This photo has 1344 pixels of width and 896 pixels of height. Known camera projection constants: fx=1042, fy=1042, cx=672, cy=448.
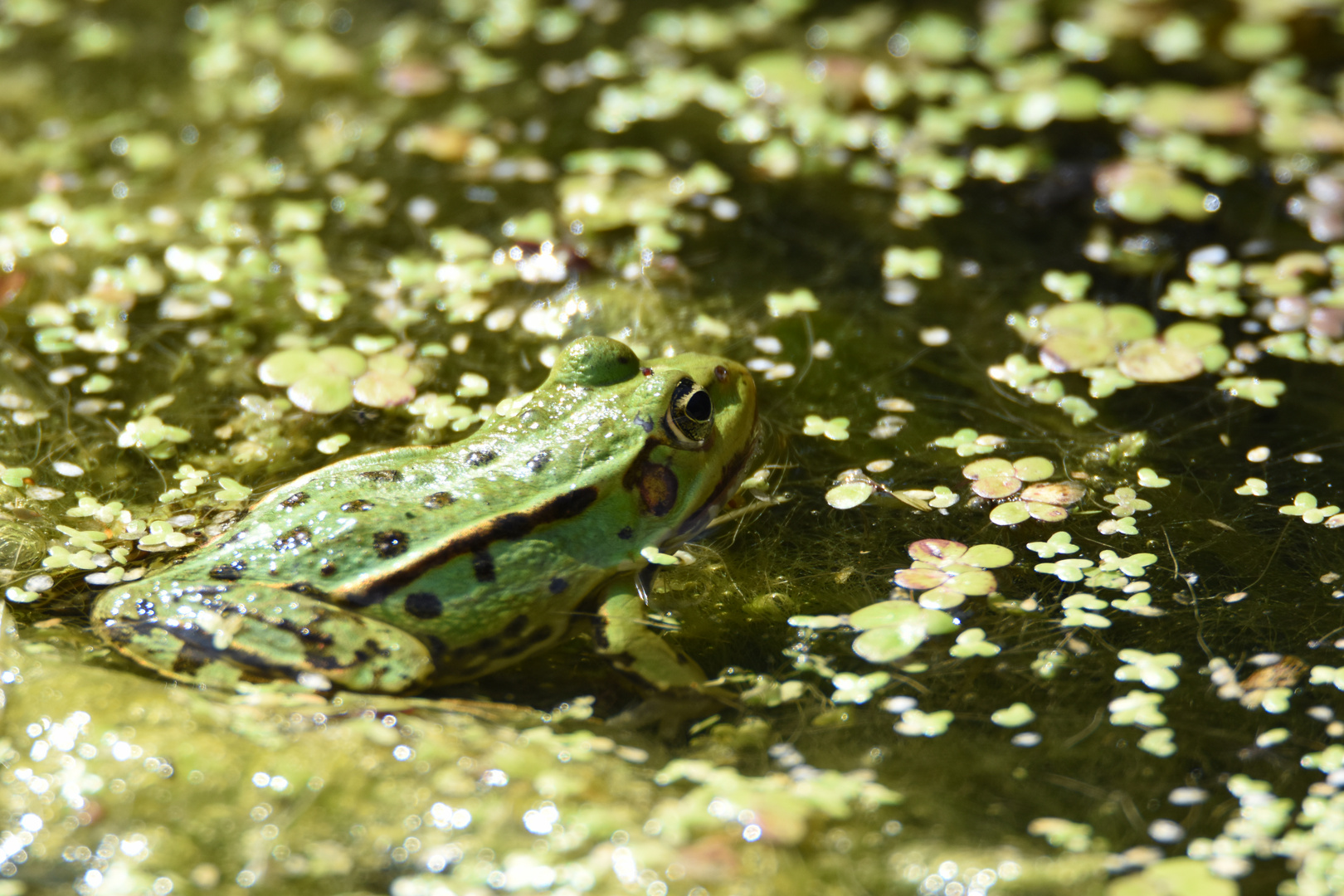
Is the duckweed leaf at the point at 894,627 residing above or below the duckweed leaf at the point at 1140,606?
above

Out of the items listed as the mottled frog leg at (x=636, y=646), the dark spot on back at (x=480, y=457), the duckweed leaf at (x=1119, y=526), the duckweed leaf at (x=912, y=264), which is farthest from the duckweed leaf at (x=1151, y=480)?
the dark spot on back at (x=480, y=457)

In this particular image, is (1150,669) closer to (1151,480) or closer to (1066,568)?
(1066,568)

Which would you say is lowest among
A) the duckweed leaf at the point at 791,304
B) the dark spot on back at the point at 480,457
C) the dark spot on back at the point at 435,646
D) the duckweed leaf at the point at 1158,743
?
the duckweed leaf at the point at 1158,743

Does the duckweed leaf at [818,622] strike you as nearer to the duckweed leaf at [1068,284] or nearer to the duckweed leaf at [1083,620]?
the duckweed leaf at [1083,620]

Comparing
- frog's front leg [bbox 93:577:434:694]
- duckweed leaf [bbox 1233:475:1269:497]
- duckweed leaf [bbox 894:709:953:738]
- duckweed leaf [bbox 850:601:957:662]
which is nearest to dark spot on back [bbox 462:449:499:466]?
frog's front leg [bbox 93:577:434:694]

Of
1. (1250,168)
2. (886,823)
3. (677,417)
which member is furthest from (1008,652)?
(1250,168)

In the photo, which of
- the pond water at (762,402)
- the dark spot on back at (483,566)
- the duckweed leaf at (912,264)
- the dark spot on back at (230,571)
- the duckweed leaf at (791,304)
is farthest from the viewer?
the duckweed leaf at (912,264)

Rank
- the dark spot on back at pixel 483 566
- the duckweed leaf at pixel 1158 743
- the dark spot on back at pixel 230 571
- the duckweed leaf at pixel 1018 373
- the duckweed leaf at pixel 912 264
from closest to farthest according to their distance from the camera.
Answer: the duckweed leaf at pixel 1158 743, the dark spot on back at pixel 230 571, the dark spot on back at pixel 483 566, the duckweed leaf at pixel 1018 373, the duckweed leaf at pixel 912 264

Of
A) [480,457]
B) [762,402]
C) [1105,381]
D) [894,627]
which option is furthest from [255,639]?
[1105,381]

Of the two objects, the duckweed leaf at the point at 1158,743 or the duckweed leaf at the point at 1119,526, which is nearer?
the duckweed leaf at the point at 1158,743
